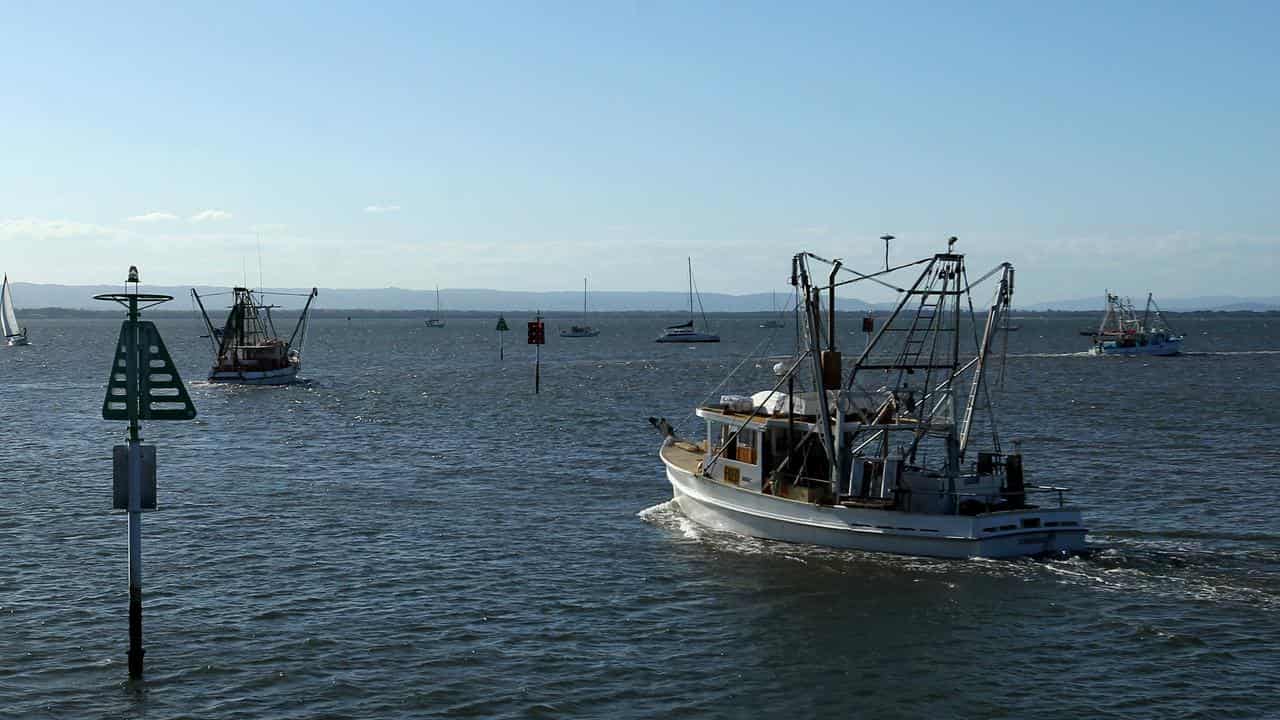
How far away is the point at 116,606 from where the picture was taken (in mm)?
27969

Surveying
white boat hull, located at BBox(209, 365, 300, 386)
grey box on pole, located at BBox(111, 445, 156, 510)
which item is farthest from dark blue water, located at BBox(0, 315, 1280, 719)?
white boat hull, located at BBox(209, 365, 300, 386)

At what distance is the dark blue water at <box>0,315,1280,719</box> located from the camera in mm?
22859

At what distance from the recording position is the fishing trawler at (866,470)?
1283 inches

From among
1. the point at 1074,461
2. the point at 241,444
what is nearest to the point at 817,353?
the point at 1074,461

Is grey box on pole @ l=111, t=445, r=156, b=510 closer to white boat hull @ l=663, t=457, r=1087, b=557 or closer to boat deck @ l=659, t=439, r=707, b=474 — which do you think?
white boat hull @ l=663, t=457, r=1087, b=557

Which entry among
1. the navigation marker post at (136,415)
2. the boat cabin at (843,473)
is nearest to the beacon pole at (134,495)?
the navigation marker post at (136,415)

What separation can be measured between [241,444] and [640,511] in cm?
2763

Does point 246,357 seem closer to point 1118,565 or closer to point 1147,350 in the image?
point 1118,565

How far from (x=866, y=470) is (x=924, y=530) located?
4377 millimetres

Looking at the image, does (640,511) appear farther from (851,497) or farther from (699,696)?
(699,696)

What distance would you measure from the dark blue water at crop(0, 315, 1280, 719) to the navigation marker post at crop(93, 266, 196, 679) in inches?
67.8

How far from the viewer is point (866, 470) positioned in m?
36.6

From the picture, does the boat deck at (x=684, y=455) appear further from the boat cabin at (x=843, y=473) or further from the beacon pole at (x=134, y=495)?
the beacon pole at (x=134, y=495)

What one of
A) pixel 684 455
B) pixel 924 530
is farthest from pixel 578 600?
pixel 684 455
